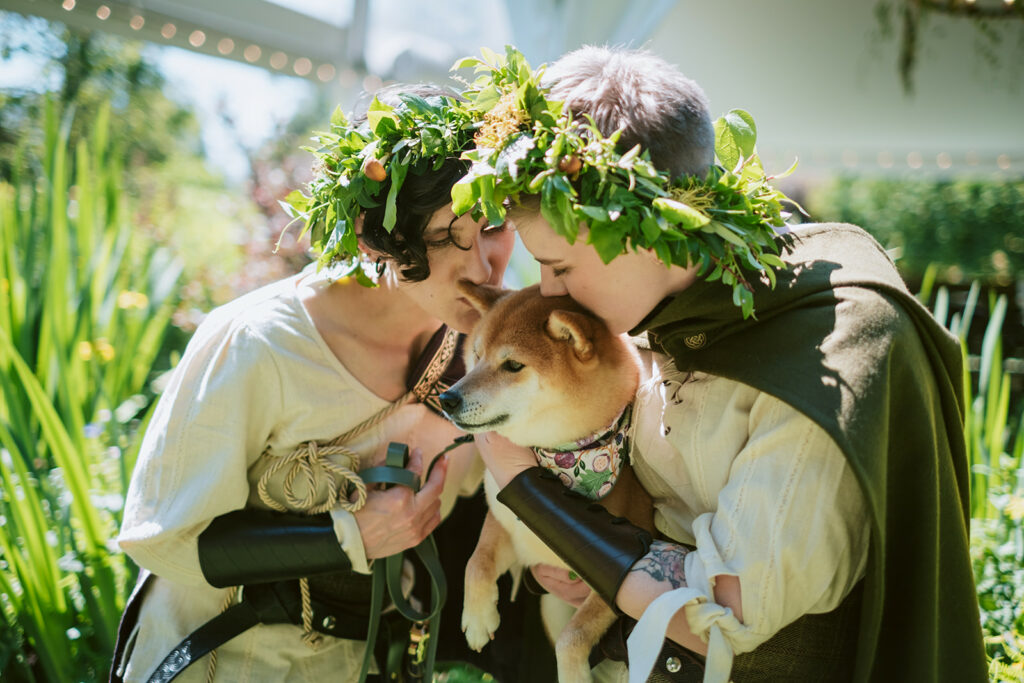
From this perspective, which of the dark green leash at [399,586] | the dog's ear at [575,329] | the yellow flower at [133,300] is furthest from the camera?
the yellow flower at [133,300]

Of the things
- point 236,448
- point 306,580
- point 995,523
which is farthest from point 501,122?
point 995,523

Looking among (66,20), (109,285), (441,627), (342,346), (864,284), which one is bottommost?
(441,627)

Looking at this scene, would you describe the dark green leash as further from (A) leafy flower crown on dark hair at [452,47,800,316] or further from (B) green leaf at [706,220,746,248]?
(B) green leaf at [706,220,746,248]

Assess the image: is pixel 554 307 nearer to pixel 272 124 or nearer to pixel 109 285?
pixel 109 285

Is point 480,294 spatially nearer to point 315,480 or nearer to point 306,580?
point 315,480

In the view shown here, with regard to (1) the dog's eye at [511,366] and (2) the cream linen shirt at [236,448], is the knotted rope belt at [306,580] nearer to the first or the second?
(2) the cream linen shirt at [236,448]

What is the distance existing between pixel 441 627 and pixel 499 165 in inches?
58.1

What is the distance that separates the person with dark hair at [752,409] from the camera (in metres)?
1.28

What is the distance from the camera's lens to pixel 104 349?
3.25 meters

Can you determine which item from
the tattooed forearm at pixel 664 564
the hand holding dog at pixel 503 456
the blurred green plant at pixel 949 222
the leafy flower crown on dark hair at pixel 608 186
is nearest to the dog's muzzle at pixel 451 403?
the hand holding dog at pixel 503 456

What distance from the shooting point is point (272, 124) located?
10289 millimetres

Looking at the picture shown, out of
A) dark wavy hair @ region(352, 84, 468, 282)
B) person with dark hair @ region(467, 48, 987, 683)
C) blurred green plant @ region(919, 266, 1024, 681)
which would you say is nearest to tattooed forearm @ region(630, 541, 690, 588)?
person with dark hair @ region(467, 48, 987, 683)

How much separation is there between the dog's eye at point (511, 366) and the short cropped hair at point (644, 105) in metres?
0.68

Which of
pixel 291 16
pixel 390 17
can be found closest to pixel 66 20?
pixel 291 16
